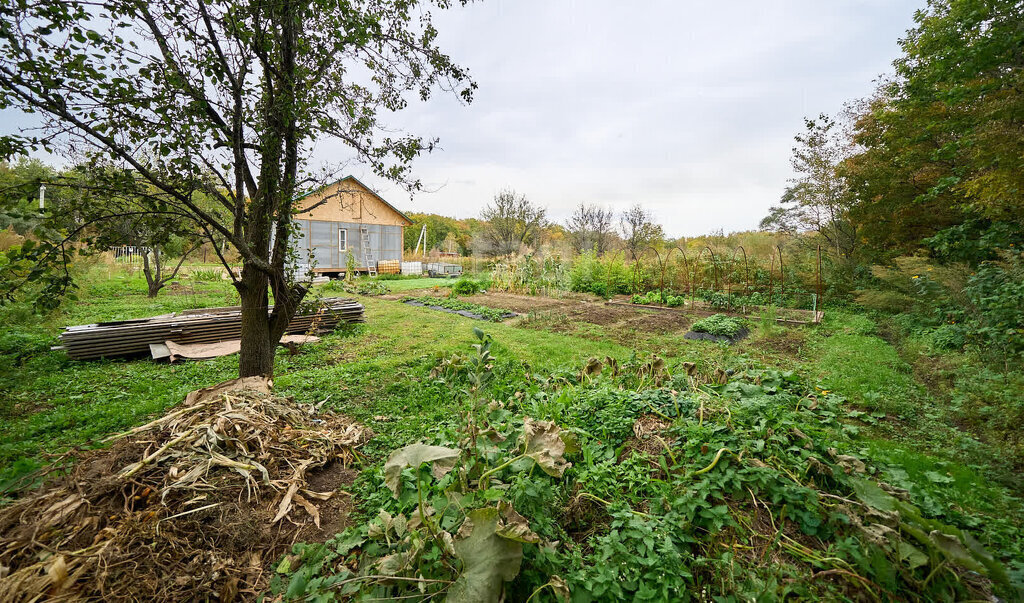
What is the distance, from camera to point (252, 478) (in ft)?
6.55

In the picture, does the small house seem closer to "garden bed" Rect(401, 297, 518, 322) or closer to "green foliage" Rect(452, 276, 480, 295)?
"green foliage" Rect(452, 276, 480, 295)

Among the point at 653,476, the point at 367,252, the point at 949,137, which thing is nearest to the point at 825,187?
the point at 949,137

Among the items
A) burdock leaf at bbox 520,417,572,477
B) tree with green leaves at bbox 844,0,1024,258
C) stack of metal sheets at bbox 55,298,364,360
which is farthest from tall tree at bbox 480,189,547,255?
burdock leaf at bbox 520,417,572,477

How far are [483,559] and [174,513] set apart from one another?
1613 mm

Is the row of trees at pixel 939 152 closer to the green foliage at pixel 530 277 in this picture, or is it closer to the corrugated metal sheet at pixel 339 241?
the green foliage at pixel 530 277

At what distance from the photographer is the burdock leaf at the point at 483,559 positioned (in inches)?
43.9

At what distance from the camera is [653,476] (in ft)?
6.09

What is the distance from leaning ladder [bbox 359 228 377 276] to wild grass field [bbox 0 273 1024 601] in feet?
53.3

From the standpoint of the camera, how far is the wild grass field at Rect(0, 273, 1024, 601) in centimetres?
127

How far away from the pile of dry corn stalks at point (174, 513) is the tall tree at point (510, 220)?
79.7ft

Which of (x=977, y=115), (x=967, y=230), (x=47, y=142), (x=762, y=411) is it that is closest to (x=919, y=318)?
(x=967, y=230)

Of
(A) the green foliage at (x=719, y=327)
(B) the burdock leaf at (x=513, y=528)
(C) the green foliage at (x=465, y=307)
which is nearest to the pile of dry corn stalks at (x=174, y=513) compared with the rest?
(B) the burdock leaf at (x=513, y=528)

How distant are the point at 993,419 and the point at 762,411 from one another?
7.48ft

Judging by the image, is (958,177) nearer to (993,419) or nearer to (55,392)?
(993,419)
